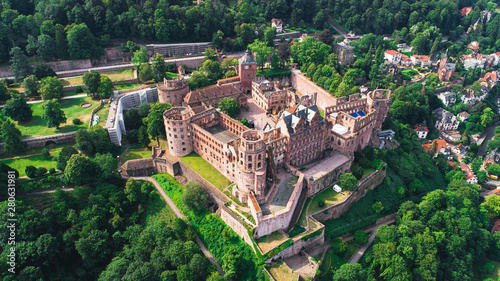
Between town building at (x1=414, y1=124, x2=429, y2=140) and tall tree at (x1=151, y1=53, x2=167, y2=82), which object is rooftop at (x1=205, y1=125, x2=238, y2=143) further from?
town building at (x1=414, y1=124, x2=429, y2=140)

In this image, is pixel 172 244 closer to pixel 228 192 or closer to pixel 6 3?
pixel 228 192

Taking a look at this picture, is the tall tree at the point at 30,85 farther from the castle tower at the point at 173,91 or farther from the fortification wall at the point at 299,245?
the fortification wall at the point at 299,245

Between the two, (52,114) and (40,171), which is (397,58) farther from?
(40,171)

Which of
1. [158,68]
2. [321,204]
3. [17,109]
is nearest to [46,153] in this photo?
[17,109]

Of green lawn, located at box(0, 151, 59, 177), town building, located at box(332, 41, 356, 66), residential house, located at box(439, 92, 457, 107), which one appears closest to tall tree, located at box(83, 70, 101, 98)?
green lawn, located at box(0, 151, 59, 177)

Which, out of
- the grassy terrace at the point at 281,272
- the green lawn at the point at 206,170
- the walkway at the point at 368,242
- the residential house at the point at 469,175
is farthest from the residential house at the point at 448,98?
the grassy terrace at the point at 281,272

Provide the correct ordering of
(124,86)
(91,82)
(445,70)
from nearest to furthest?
(91,82) → (124,86) → (445,70)

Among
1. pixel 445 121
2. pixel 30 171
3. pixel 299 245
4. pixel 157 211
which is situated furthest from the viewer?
pixel 445 121
